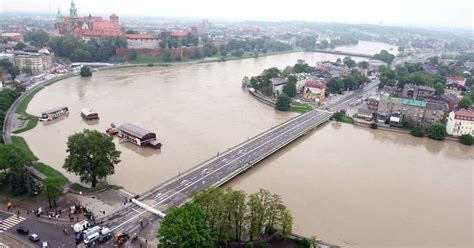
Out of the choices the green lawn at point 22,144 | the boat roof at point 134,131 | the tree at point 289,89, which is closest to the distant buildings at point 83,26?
the tree at point 289,89

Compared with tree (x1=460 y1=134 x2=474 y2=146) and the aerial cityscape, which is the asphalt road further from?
tree (x1=460 y1=134 x2=474 y2=146)

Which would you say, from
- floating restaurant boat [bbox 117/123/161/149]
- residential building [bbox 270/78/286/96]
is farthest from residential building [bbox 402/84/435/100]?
floating restaurant boat [bbox 117/123/161/149]

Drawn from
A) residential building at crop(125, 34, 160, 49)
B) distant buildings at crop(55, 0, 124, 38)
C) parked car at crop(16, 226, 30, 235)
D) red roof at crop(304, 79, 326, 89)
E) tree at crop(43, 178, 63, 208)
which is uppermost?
distant buildings at crop(55, 0, 124, 38)

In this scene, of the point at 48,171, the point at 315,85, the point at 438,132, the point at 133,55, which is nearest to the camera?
the point at 48,171

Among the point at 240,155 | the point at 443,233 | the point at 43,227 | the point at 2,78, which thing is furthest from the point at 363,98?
the point at 2,78

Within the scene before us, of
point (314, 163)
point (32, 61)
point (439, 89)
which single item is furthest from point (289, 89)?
point (32, 61)

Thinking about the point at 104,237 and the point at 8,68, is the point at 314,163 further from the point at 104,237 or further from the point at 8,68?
the point at 8,68

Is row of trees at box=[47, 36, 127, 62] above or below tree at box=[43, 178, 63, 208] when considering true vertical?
above
